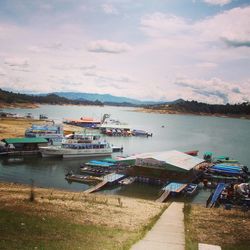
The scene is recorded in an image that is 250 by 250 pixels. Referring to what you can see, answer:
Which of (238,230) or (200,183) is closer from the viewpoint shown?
(238,230)

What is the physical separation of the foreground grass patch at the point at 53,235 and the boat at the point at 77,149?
5316 centimetres

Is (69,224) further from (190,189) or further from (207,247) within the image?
(190,189)

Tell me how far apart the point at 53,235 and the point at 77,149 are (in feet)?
196

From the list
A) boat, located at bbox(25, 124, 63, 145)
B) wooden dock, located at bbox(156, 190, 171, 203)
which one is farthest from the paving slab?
boat, located at bbox(25, 124, 63, 145)

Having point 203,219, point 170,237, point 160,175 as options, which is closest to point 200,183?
point 160,175

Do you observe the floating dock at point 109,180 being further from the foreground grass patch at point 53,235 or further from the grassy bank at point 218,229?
the foreground grass patch at point 53,235

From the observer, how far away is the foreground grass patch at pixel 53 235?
56.9 feet

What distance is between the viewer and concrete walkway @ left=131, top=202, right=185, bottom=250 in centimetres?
1822

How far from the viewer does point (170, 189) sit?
156 ft

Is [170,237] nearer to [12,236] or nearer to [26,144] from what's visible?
[12,236]

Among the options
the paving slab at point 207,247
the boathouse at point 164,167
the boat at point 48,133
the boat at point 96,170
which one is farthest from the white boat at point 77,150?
the paving slab at point 207,247

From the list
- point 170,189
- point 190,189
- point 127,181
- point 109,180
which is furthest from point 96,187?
point 190,189

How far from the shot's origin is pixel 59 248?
664 inches

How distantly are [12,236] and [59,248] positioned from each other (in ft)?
9.31
